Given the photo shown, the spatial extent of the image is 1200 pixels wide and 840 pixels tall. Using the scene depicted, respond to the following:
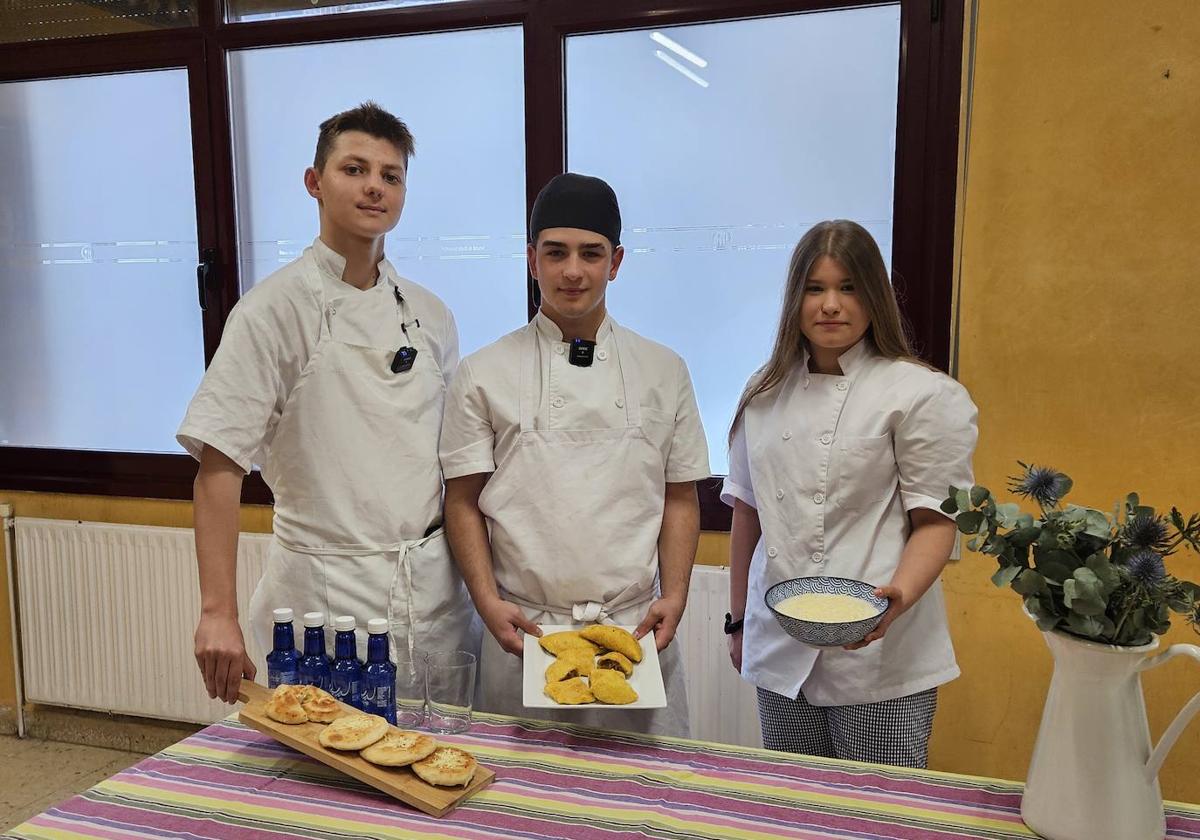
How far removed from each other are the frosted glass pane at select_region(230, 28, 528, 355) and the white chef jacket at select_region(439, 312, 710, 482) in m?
0.94

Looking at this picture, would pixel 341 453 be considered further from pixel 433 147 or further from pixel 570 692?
pixel 433 147

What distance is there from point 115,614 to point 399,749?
6.88ft

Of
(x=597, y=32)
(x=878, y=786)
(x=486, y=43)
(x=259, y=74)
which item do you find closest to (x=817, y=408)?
(x=878, y=786)

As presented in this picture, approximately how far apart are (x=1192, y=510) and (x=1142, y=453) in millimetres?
174

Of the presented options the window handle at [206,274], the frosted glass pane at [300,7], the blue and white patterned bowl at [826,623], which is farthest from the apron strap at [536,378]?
the window handle at [206,274]

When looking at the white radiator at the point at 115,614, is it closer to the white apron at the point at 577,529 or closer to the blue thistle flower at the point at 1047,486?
the white apron at the point at 577,529

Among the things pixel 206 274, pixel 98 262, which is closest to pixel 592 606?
pixel 206 274

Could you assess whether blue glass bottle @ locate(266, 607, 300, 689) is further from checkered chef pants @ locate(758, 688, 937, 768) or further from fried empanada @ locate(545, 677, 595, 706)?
checkered chef pants @ locate(758, 688, 937, 768)

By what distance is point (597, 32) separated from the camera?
239 cm

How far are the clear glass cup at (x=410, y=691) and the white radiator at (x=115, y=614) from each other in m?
1.23

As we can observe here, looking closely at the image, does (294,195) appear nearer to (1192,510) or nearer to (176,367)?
(176,367)

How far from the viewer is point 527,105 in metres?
2.45

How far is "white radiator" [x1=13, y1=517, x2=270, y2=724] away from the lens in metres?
2.75

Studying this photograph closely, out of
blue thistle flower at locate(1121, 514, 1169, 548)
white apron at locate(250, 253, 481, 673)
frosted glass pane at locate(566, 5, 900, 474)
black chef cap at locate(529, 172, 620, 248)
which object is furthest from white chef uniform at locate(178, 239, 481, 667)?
blue thistle flower at locate(1121, 514, 1169, 548)
